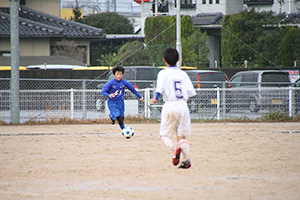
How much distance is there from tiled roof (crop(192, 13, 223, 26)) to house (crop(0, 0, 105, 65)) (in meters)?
17.4

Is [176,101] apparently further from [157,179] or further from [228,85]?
[228,85]

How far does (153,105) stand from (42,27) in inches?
485

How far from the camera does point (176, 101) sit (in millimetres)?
6953

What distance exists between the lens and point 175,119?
692 cm

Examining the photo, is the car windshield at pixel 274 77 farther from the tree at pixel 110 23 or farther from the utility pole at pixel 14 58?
the tree at pixel 110 23

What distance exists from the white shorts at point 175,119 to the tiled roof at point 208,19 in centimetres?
3787

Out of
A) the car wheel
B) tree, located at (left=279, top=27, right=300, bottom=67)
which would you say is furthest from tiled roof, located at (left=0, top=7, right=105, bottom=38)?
the car wheel

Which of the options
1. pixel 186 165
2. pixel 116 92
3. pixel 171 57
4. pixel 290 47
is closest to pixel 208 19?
pixel 290 47

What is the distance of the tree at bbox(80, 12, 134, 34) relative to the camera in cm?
5897

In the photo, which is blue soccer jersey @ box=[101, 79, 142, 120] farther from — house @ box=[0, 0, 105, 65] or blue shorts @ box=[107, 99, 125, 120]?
house @ box=[0, 0, 105, 65]

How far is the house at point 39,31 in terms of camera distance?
84.4 feet

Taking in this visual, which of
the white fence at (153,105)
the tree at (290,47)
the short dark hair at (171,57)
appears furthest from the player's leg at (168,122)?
the tree at (290,47)

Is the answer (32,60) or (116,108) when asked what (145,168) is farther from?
(32,60)

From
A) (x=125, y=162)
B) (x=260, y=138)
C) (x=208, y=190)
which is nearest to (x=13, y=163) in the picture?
(x=125, y=162)
